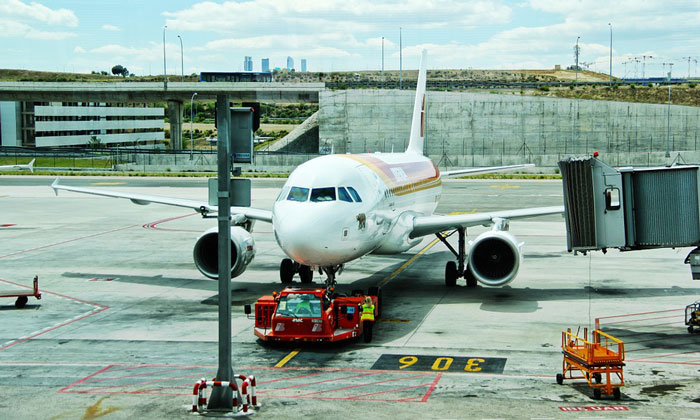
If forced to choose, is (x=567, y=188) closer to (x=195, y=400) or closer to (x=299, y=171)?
(x=299, y=171)

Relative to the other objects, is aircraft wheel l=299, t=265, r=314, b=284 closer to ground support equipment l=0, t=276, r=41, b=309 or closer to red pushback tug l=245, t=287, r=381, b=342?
red pushback tug l=245, t=287, r=381, b=342

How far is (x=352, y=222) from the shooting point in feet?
79.4

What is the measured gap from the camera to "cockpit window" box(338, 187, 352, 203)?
80.1 feet

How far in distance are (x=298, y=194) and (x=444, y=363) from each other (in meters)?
7.41

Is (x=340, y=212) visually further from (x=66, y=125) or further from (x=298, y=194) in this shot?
(x=66, y=125)

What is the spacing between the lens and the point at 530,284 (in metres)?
31.1

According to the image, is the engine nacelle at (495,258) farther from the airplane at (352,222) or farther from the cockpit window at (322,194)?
the cockpit window at (322,194)

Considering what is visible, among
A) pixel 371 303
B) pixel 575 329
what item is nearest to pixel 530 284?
pixel 575 329

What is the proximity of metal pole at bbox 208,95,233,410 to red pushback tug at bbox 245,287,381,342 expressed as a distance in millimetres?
4783

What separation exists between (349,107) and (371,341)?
102131mm

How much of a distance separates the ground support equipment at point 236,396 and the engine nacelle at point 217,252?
11.7 m

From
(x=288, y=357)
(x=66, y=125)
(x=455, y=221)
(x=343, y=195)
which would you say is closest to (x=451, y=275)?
(x=455, y=221)

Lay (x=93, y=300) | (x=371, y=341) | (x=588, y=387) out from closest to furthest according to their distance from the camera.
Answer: (x=588, y=387)
(x=371, y=341)
(x=93, y=300)

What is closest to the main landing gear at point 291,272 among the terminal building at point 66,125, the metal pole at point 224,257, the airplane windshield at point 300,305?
the airplane windshield at point 300,305
